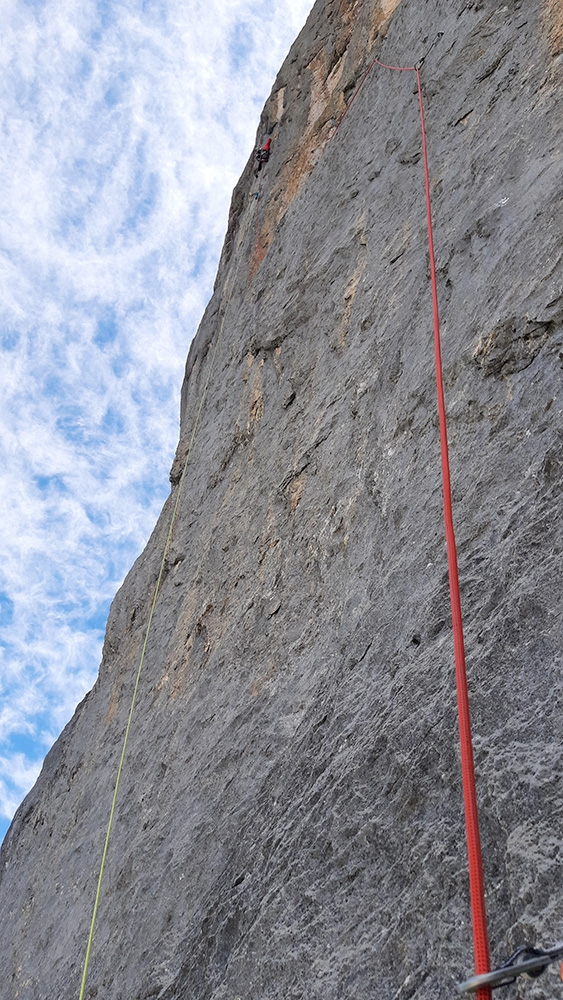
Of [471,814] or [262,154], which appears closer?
[471,814]

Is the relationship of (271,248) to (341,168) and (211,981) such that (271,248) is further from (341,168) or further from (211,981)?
(211,981)

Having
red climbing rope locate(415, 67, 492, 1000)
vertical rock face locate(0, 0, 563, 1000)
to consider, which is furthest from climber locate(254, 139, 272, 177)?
red climbing rope locate(415, 67, 492, 1000)

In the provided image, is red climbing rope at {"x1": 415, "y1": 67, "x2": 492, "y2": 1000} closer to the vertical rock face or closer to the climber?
the vertical rock face

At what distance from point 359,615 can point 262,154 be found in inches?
282

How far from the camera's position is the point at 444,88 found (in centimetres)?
620

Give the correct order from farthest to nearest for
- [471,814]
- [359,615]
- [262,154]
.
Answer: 1. [262,154]
2. [359,615]
3. [471,814]

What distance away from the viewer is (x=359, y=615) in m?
4.09

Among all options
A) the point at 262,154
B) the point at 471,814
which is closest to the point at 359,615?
the point at 471,814

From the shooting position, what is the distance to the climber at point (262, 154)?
9602 millimetres

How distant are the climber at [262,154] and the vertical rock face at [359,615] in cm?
160

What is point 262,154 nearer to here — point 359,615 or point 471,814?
point 359,615

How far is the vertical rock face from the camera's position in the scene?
9.69 feet

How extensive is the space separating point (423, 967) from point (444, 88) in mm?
5756

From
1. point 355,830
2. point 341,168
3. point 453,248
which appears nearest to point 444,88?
point 341,168
